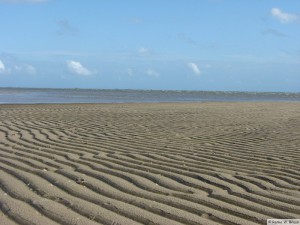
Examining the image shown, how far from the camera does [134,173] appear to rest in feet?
17.3

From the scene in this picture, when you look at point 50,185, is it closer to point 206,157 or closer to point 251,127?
point 206,157

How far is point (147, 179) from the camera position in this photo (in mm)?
4965

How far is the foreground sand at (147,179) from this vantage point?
3758 millimetres

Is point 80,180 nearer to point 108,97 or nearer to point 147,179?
point 147,179

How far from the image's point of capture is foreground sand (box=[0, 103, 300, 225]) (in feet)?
12.3

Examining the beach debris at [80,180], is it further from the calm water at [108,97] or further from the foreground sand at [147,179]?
the calm water at [108,97]

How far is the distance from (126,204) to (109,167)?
1.63 meters

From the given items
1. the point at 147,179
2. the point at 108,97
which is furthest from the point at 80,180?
the point at 108,97

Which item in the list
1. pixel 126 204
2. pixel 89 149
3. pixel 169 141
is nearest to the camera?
pixel 126 204

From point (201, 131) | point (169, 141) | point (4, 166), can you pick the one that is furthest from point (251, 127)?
point (4, 166)

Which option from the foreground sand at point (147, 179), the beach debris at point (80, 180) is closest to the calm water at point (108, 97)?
the foreground sand at point (147, 179)

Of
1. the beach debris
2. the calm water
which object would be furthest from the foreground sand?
A: the calm water

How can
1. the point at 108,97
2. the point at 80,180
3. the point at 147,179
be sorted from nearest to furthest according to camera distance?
the point at 80,180 → the point at 147,179 → the point at 108,97

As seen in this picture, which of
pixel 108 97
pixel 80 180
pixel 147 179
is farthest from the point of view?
pixel 108 97
